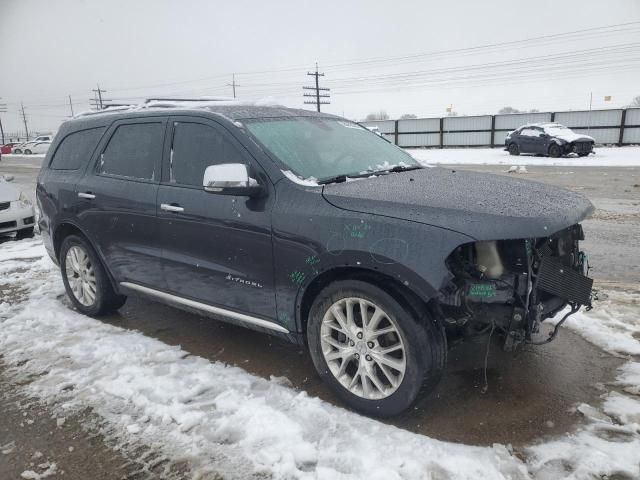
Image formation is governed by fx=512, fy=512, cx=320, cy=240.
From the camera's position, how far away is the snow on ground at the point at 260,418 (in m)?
2.49

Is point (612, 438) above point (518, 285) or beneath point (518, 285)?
beneath

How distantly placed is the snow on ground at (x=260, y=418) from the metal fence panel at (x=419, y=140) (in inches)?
1172

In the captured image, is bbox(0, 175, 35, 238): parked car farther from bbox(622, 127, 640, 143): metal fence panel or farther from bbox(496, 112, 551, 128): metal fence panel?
bbox(622, 127, 640, 143): metal fence panel

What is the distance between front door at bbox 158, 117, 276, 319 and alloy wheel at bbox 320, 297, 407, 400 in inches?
18.4

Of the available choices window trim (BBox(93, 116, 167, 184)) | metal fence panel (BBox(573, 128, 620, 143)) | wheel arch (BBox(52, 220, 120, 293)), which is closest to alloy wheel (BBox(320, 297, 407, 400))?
window trim (BBox(93, 116, 167, 184))

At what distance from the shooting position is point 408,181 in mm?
3336

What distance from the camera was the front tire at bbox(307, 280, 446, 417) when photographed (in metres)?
2.69

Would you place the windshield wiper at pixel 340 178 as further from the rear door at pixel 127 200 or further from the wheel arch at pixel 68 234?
the wheel arch at pixel 68 234

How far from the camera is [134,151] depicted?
4.12m

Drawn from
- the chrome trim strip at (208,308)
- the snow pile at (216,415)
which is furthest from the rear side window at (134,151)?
the snow pile at (216,415)

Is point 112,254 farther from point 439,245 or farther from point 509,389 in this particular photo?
point 509,389

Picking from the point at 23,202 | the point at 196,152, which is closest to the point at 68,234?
the point at 196,152

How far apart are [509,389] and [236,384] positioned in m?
1.75

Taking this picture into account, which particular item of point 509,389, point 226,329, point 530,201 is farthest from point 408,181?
point 226,329
